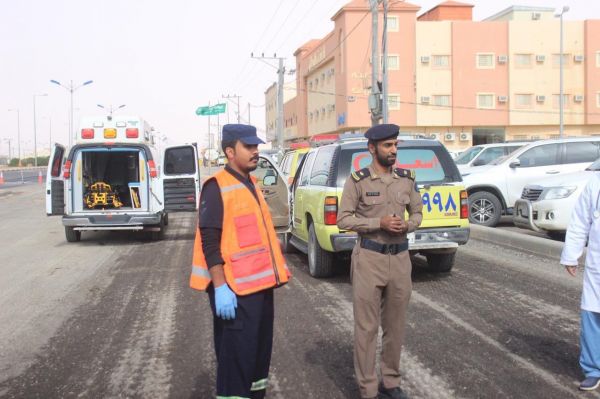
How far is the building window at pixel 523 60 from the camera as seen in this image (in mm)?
49312

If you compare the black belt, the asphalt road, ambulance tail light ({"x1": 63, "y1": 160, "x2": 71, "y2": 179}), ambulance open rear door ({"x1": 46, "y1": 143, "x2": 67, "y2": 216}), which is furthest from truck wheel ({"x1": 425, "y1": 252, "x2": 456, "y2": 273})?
ambulance tail light ({"x1": 63, "y1": 160, "x2": 71, "y2": 179})

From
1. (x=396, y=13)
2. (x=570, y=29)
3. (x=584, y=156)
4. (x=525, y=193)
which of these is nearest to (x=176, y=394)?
(x=525, y=193)

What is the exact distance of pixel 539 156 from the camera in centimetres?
1434

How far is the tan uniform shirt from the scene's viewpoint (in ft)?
14.0

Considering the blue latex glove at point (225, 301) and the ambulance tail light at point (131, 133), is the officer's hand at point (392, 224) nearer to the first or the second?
the blue latex glove at point (225, 301)

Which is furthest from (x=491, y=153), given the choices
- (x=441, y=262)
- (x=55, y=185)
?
(x=55, y=185)

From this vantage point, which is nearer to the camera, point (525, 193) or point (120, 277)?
point (120, 277)

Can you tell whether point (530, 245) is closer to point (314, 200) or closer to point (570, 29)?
point (314, 200)

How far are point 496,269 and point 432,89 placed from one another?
42203 millimetres

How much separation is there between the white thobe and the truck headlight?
6375 millimetres

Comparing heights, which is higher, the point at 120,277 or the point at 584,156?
the point at 584,156

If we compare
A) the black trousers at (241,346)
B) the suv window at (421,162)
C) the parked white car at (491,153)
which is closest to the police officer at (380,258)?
the black trousers at (241,346)

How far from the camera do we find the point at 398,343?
14.1ft

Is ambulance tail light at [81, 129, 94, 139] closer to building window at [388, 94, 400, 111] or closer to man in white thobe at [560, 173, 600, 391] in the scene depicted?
man in white thobe at [560, 173, 600, 391]
